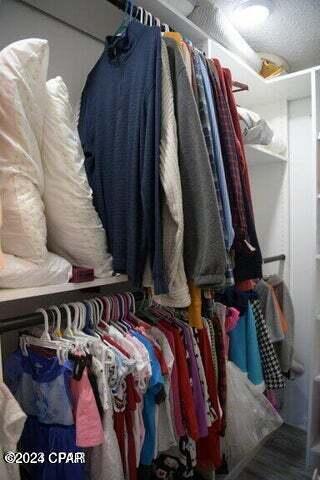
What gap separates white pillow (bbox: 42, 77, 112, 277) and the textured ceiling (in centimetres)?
119

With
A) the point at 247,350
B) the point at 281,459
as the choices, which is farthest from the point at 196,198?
the point at 281,459

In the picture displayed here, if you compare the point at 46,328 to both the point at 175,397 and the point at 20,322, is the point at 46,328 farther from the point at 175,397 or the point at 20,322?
the point at 175,397

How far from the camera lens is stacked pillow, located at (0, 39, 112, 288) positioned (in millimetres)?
770

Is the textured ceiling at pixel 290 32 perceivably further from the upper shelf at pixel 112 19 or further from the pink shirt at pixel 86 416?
the pink shirt at pixel 86 416

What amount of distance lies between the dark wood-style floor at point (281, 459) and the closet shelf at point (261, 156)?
70.4 inches

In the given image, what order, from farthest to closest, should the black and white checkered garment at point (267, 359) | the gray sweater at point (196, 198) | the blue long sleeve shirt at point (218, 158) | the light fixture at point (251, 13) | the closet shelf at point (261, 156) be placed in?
the closet shelf at point (261, 156), the black and white checkered garment at point (267, 359), the light fixture at point (251, 13), the blue long sleeve shirt at point (218, 158), the gray sweater at point (196, 198)

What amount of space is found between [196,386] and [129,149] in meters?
0.86

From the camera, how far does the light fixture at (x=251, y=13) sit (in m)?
1.53

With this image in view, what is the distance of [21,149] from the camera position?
0.78 m

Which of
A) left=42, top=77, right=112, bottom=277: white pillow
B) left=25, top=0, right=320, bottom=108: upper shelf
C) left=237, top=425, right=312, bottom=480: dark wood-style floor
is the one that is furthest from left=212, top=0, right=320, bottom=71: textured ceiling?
left=237, top=425, right=312, bottom=480: dark wood-style floor

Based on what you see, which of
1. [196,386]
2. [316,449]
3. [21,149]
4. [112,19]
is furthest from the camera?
[316,449]

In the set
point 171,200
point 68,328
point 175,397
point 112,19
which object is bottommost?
point 175,397

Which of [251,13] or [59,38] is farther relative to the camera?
[251,13]

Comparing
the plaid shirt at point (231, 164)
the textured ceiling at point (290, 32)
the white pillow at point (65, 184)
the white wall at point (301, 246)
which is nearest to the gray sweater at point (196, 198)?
the plaid shirt at point (231, 164)
